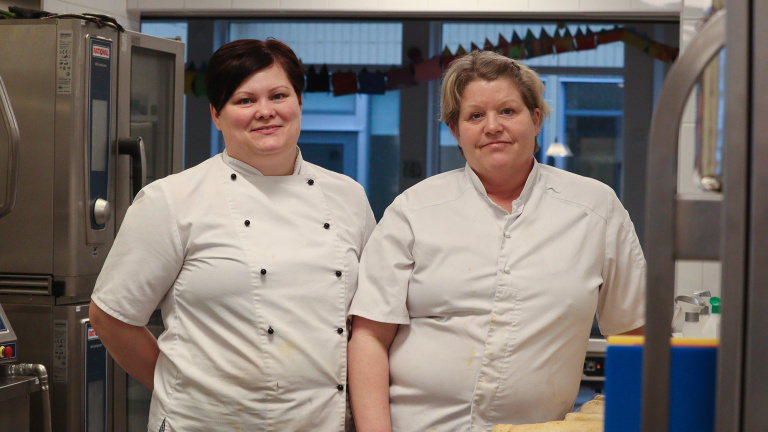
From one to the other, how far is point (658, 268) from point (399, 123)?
3.73 m

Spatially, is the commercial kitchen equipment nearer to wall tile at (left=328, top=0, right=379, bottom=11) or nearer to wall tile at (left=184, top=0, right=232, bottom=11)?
wall tile at (left=328, top=0, right=379, bottom=11)

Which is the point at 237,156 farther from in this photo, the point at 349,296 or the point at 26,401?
the point at 26,401

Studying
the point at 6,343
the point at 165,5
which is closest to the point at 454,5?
the point at 165,5

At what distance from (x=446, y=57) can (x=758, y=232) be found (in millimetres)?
3713

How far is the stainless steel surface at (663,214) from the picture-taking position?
848 mm

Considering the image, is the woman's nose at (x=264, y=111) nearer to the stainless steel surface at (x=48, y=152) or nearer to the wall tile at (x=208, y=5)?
the stainless steel surface at (x=48, y=152)

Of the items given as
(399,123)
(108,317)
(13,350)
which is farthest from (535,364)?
(399,123)

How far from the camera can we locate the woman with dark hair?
5.33ft

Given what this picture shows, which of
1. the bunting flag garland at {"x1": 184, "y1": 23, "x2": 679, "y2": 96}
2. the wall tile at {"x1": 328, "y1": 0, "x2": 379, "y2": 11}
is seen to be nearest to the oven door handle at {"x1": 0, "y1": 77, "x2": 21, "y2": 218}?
the wall tile at {"x1": 328, "y1": 0, "x2": 379, "y2": 11}

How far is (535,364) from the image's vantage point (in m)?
1.54

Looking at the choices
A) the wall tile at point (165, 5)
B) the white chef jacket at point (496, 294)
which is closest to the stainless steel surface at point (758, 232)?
the white chef jacket at point (496, 294)

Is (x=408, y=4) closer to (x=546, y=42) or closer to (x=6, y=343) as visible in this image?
(x=546, y=42)

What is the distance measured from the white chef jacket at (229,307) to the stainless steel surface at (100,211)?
111 centimetres

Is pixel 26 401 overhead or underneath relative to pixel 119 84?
underneath
